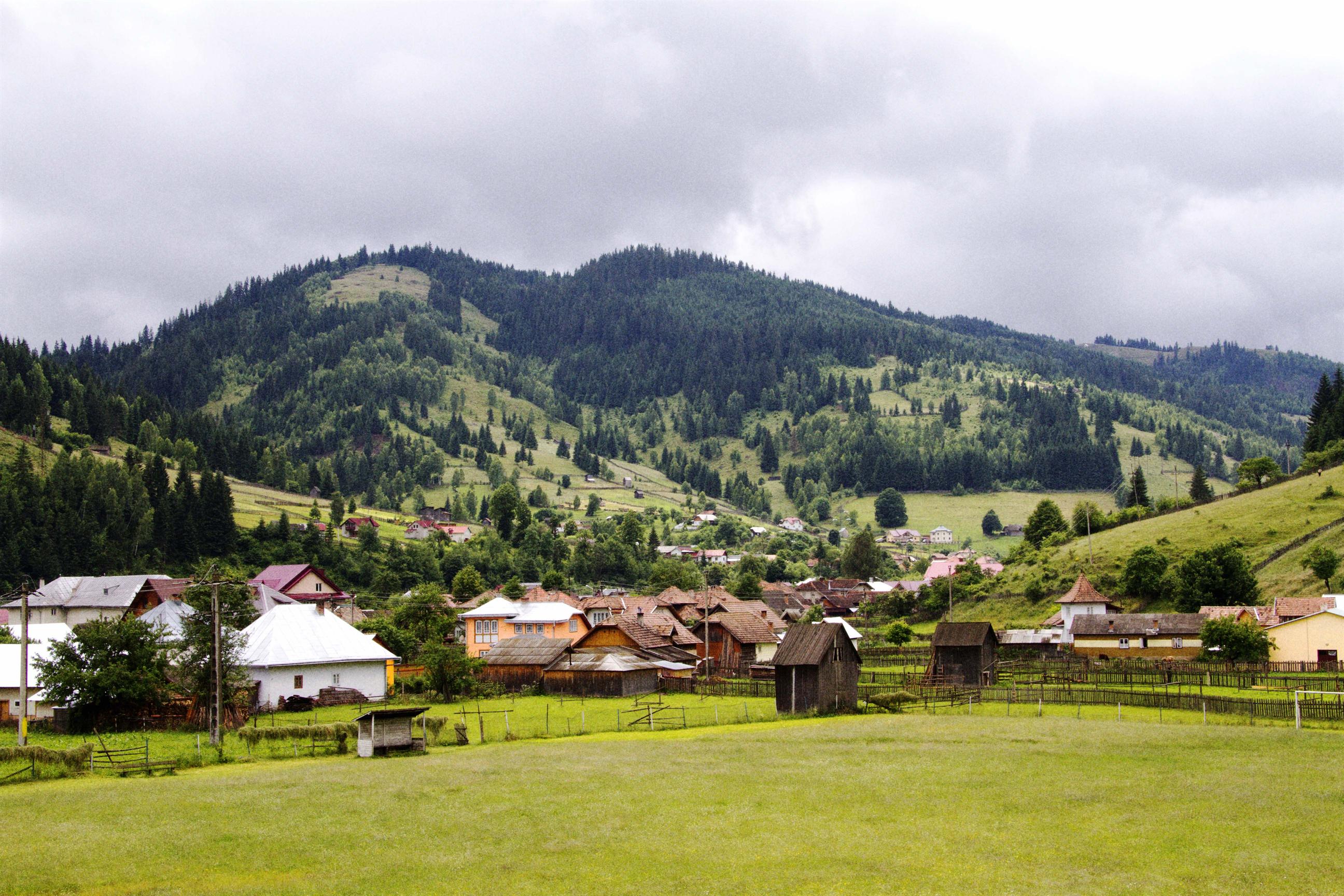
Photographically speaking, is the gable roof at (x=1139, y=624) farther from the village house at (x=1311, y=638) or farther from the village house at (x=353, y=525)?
the village house at (x=353, y=525)

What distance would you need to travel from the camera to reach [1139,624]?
80.2 m

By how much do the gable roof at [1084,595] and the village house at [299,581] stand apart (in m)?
67.5

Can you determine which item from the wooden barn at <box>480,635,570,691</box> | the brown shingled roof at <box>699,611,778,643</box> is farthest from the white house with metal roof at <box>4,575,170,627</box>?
the brown shingled roof at <box>699,611,778,643</box>

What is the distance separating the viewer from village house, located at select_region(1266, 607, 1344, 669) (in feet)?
210

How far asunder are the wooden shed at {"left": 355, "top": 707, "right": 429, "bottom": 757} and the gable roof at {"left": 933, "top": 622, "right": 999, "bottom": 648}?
38.5 metres

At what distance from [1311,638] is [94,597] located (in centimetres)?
9107

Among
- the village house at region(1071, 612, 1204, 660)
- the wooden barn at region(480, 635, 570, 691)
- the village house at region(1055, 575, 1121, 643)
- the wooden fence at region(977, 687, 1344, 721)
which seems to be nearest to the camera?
the wooden fence at region(977, 687, 1344, 721)

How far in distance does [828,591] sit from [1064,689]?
9394cm

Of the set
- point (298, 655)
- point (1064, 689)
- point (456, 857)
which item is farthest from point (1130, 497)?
point (456, 857)

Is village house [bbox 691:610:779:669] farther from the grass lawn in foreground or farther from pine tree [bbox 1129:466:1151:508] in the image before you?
pine tree [bbox 1129:466:1151:508]

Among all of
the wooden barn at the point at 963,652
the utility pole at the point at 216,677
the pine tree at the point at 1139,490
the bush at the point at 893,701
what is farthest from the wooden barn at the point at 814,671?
the pine tree at the point at 1139,490

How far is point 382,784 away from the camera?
28750 millimetres

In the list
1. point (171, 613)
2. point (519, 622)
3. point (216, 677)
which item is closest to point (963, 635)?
point (519, 622)

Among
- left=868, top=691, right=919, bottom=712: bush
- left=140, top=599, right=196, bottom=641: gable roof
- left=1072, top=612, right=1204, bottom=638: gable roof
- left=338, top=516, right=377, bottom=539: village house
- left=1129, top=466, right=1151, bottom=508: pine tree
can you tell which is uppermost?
left=1129, top=466, right=1151, bottom=508: pine tree
